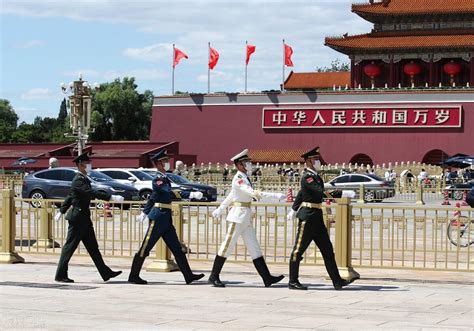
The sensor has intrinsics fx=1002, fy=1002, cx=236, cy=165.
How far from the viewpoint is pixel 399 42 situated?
55250 millimetres

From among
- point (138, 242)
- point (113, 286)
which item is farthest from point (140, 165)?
point (113, 286)

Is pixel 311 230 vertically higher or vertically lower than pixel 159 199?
lower

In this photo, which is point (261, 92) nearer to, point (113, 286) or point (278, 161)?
point (278, 161)

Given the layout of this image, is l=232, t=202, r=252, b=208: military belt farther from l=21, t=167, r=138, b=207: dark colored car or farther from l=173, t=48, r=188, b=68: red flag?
l=173, t=48, r=188, b=68: red flag

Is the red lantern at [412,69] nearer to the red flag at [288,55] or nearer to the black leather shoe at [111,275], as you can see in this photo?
the red flag at [288,55]

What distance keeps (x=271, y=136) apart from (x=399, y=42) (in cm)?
882

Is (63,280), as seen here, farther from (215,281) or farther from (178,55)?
(178,55)

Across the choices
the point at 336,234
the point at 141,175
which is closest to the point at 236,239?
the point at 336,234

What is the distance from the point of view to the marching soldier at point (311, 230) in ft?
37.0

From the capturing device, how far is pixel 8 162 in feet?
182

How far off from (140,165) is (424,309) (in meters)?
42.6

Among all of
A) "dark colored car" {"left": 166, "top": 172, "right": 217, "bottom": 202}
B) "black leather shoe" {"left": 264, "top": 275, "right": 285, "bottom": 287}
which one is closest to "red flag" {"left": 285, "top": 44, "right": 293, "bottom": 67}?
"dark colored car" {"left": 166, "top": 172, "right": 217, "bottom": 202}

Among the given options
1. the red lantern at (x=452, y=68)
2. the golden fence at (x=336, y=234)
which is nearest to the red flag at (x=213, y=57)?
the red lantern at (x=452, y=68)

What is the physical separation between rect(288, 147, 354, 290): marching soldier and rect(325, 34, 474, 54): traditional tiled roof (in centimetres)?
4395
